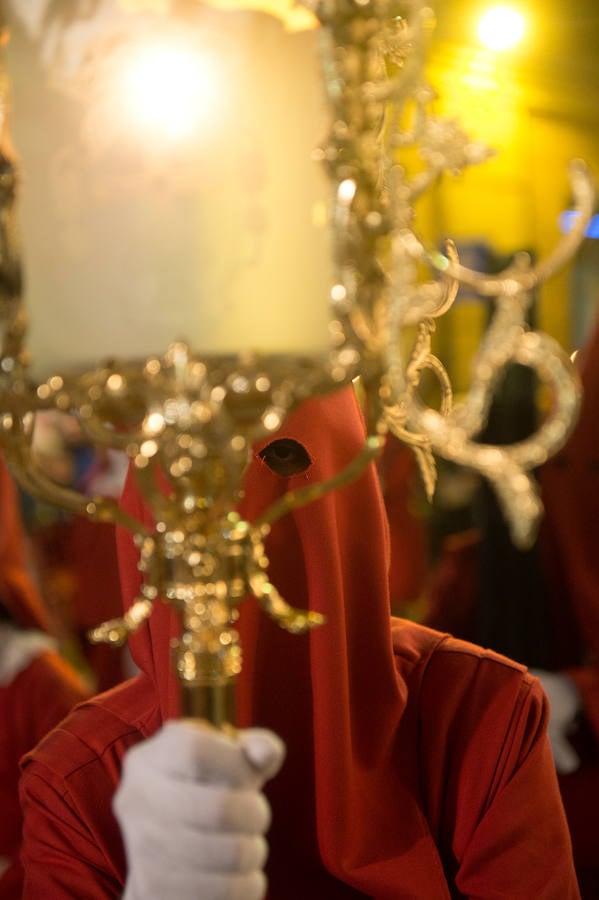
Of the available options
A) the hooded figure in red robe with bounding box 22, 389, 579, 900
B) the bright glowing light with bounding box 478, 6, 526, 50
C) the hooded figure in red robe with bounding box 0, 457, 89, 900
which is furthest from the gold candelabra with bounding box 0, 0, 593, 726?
the hooded figure in red robe with bounding box 0, 457, 89, 900

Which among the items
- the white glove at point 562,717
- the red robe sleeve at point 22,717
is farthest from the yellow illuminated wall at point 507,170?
the red robe sleeve at point 22,717

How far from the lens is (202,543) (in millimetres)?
620

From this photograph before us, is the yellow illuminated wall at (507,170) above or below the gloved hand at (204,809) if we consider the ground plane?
above

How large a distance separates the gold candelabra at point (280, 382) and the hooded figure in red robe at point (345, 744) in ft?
0.85

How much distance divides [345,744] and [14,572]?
1345mm

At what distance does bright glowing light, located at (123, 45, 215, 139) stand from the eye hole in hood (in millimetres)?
408

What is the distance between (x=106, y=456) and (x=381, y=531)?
2134 millimetres

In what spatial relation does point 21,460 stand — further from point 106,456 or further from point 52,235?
point 106,456

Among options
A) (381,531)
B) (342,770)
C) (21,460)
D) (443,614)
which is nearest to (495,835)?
(342,770)

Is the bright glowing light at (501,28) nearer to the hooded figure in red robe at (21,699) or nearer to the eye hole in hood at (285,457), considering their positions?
the eye hole in hood at (285,457)

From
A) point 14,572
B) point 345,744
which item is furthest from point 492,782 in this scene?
point 14,572

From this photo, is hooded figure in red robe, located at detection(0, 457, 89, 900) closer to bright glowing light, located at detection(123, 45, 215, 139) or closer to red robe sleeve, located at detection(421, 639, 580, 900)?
red robe sleeve, located at detection(421, 639, 580, 900)

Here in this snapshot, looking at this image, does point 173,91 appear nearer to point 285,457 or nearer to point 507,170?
point 285,457

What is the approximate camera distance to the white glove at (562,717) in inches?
64.8
